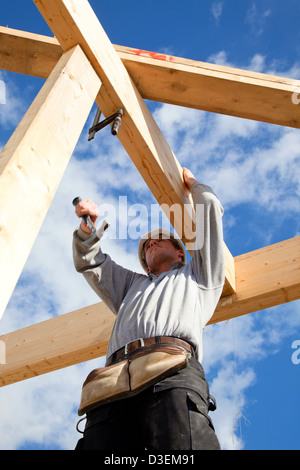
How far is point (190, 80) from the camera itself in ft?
9.43

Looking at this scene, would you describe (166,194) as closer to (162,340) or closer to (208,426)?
(162,340)

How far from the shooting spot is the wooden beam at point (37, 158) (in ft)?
4.83

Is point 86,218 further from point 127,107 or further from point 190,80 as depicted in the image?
point 190,80

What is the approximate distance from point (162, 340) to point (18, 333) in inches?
91.8

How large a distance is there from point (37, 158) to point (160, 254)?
3.99 feet

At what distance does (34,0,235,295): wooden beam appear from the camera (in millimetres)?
2250

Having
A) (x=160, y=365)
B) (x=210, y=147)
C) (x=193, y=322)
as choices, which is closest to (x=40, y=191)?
(x=160, y=365)

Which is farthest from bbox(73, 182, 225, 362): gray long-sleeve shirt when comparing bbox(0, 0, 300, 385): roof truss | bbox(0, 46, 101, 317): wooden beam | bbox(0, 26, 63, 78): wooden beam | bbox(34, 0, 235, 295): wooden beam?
bbox(0, 26, 63, 78): wooden beam

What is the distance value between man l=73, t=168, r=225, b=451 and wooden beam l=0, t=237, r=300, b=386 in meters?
0.66

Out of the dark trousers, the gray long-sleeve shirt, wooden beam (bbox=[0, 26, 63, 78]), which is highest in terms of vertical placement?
wooden beam (bbox=[0, 26, 63, 78])
